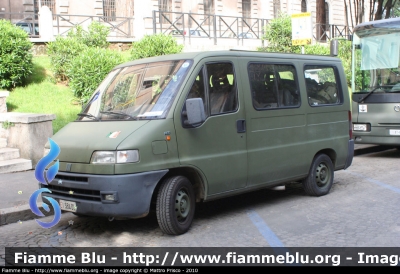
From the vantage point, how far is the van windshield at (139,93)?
20.2ft

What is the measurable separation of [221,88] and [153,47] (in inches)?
358

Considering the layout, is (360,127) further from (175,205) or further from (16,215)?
(16,215)

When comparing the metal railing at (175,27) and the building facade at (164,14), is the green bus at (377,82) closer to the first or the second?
the building facade at (164,14)

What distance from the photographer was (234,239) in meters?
5.94

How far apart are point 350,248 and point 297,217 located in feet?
4.70

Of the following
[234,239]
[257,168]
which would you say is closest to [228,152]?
[257,168]

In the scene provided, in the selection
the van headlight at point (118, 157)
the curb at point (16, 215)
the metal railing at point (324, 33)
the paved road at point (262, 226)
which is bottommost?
the paved road at point (262, 226)

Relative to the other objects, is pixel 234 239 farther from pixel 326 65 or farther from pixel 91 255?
pixel 326 65

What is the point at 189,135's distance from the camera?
618cm

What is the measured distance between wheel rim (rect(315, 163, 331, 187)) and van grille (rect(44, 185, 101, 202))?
373cm

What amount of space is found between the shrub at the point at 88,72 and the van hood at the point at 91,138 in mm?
7145

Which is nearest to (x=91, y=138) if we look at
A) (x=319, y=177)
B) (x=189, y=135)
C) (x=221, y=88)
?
(x=189, y=135)

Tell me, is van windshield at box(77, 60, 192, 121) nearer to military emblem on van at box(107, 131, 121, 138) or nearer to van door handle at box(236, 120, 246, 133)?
military emblem on van at box(107, 131, 121, 138)

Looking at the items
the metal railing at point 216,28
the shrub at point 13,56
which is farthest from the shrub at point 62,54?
the metal railing at point 216,28
